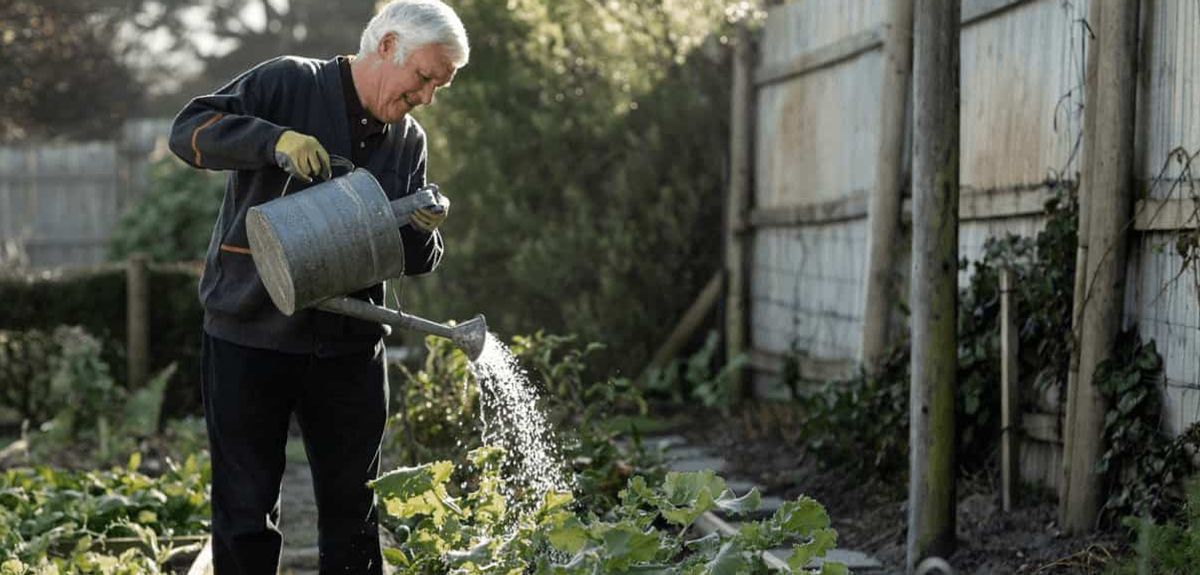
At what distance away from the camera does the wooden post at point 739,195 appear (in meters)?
8.70

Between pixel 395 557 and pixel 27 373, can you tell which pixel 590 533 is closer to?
pixel 395 557

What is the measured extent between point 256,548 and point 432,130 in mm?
5714

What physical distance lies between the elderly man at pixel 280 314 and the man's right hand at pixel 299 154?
0.11 metres

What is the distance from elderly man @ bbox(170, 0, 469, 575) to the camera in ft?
11.6

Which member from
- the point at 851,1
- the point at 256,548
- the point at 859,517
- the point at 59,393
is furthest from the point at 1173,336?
the point at 59,393

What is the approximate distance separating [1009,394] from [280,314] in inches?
98.3

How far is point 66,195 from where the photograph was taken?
17.8 meters

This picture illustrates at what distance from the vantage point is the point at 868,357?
21.8 ft

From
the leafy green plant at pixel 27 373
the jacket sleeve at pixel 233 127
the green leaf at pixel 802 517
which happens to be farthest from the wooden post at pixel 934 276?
the leafy green plant at pixel 27 373

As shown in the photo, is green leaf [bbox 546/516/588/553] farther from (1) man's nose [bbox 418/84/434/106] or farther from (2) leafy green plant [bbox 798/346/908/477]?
(2) leafy green plant [bbox 798/346/908/477]

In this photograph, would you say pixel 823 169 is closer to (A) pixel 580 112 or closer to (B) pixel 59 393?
(A) pixel 580 112

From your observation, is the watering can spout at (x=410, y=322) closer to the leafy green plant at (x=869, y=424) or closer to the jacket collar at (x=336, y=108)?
the jacket collar at (x=336, y=108)

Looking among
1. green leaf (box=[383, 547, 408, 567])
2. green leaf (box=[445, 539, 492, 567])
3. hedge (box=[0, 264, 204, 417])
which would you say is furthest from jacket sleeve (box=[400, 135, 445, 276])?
hedge (box=[0, 264, 204, 417])

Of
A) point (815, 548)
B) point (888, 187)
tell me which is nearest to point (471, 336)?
point (815, 548)
